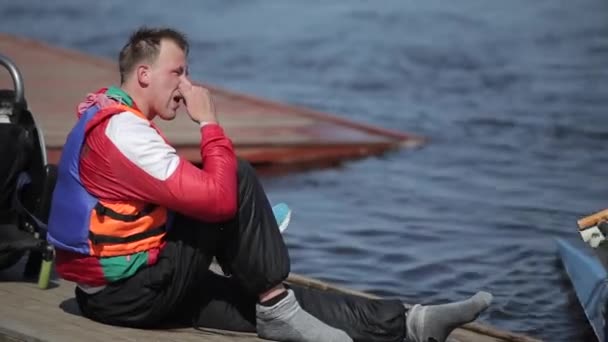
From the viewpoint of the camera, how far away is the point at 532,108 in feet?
34.5

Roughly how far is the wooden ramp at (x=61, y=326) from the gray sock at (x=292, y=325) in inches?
3.2

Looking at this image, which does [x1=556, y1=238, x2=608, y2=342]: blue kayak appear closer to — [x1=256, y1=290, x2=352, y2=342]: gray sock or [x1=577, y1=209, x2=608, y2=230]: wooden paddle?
[x1=577, y1=209, x2=608, y2=230]: wooden paddle

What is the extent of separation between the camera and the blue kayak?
14.9 ft

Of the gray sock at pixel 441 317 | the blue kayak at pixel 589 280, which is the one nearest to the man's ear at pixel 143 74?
the gray sock at pixel 441 317

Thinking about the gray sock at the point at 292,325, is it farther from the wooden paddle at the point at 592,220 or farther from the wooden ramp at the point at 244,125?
the wooden ramp at the point at 244,125

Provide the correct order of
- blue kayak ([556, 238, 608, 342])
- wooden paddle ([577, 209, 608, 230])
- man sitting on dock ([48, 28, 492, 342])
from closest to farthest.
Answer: wooden paddle ([577, 209, 608, 230]), man sitting on dock ([48, 28, 492, 342]), blue kayak ([556, 238, 608, 342])

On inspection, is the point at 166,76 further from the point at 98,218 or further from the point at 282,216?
the point at 282,216

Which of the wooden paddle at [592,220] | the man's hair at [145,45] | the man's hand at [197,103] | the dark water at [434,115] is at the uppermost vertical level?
the man's hair at [145,45]

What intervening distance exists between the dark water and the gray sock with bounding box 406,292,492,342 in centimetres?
120

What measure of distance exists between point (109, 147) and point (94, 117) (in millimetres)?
109

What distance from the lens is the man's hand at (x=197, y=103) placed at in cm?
385

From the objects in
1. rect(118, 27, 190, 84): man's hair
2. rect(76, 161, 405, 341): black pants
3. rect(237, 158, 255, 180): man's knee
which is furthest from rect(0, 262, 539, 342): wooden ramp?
rect(118, 27, 190, 84): man's hair

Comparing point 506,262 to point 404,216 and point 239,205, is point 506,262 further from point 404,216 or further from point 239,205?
point 239,205

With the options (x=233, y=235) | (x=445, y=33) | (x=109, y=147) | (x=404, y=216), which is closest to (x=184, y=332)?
(x=233, y=235)
